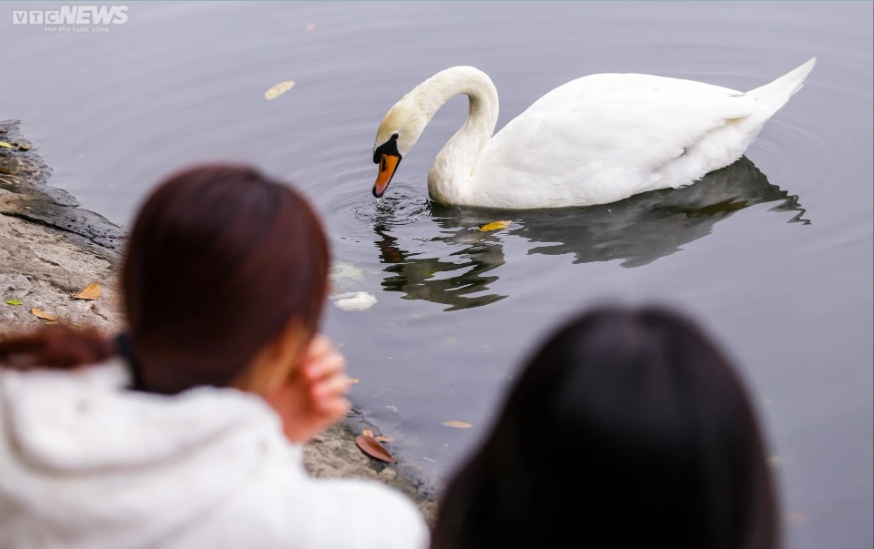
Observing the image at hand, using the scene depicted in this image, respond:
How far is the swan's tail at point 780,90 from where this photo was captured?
647cm

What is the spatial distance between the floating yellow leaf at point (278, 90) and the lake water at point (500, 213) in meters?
0.07

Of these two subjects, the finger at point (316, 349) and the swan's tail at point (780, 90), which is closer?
the finger at point (316, 349)

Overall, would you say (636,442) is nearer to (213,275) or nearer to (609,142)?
(213,275)

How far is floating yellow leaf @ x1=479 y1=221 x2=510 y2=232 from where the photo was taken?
587 centimetres

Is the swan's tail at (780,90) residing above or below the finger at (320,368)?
below

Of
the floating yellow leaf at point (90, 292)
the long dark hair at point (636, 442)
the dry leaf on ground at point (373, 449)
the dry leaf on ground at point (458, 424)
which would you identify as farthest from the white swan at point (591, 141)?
the long dark hair at point (636, 442)

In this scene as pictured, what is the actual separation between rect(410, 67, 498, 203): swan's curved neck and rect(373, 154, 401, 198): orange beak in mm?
259

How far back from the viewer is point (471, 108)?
671 centimetres

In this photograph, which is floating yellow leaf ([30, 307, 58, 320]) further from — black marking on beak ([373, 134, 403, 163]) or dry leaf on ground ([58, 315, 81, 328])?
black marking on beak ([373, 134, 403, 163])

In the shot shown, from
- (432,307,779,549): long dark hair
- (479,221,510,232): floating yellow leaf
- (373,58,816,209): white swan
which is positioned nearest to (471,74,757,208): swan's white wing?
(373,58,816,209): white swan

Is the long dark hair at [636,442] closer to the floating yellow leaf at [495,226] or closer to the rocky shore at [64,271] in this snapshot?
the rocky shore at [64,271]

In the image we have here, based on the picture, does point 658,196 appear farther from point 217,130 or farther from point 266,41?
point 266,41

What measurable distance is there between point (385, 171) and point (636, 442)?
5422 millimetres

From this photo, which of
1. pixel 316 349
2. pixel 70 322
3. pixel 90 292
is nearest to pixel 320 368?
pixel 316 349
